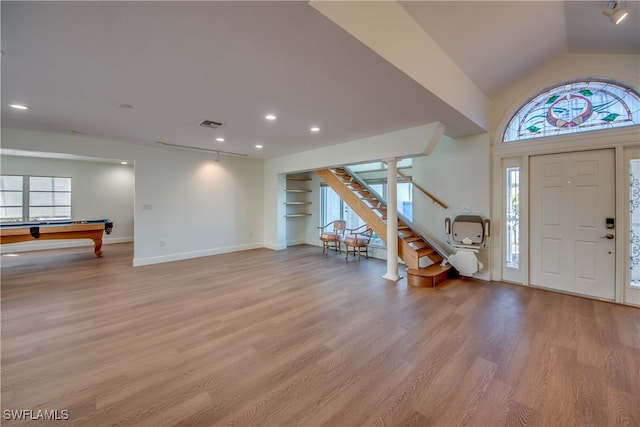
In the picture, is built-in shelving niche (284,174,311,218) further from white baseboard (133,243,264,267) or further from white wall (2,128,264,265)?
white baseboard (133,243,264,267)

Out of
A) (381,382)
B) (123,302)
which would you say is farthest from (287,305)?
(123,302)

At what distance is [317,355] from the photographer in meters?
2.25

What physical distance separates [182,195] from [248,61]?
468 centimetres

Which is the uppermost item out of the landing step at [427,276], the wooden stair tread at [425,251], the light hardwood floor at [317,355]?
the wooden stair tread at [425,251]

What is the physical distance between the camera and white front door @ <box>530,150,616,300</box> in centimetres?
343

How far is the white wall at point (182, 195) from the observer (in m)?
4.83

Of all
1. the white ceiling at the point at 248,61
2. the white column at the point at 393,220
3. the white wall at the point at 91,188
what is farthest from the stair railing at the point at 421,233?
the white wall at the point at 91,188

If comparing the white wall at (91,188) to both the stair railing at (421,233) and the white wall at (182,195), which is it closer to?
the white wall at (182,195)

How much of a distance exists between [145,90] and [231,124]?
1298 millimetres

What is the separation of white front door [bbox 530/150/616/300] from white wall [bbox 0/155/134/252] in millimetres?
10695

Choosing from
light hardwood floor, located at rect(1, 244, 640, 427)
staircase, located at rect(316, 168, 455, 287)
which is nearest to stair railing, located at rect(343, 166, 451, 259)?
staircase, located at rect(316, 168, 455, 287)

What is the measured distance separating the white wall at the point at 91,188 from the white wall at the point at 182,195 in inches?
155

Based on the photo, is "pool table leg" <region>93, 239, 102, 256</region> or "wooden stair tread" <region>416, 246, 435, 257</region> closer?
"wooden stair tread" <region>416, 246, 435, 257</region>

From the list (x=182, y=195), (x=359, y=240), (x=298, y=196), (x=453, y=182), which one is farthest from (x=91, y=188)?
(x=453, y=182)
